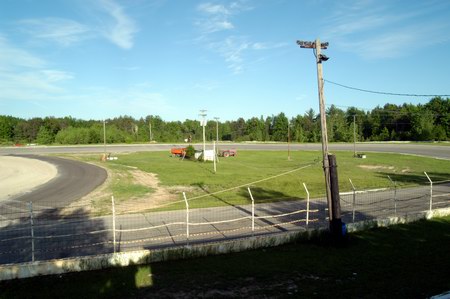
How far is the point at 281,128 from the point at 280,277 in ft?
415

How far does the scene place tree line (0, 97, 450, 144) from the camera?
4037 inches

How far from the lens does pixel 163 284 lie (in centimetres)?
920

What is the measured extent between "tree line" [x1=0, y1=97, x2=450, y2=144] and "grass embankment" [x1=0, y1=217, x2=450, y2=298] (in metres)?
79.7

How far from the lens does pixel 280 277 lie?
9750 mm

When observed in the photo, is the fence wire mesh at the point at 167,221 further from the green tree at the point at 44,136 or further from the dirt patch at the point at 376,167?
the green tree at the point at 44,136

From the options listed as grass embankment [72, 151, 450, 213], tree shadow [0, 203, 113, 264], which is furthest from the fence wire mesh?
grass embankment [72, 151, 450, 213]

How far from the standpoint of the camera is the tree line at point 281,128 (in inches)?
4037

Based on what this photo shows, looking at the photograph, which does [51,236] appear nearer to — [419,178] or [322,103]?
[322,103]

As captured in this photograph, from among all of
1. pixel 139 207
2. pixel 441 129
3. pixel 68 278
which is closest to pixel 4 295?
pixel 68 278

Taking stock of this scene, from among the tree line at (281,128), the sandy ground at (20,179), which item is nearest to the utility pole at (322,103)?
the sandy ground at (20,179)

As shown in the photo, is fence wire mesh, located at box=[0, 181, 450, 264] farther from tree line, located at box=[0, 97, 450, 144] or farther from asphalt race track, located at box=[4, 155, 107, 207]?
tree line, located at box=[0, 97, 450, 144]

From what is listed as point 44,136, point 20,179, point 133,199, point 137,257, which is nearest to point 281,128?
point 44,136

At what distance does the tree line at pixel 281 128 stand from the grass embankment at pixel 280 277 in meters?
79.7

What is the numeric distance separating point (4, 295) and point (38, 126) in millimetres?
129725
